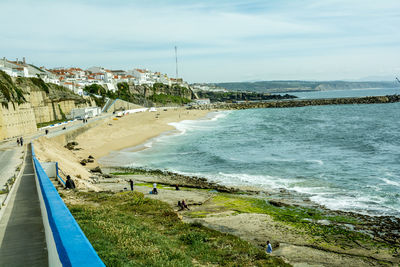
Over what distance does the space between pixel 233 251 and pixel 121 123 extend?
6052cm

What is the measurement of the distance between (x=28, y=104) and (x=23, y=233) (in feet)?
131

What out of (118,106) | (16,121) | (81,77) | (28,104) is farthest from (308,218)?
(81,77)

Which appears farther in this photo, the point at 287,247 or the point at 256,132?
the point at 256,132

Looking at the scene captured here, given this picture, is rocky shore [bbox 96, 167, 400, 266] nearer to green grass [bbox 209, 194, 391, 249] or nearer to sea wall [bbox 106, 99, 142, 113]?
green grass [bbox 209, 194, 391, 249]

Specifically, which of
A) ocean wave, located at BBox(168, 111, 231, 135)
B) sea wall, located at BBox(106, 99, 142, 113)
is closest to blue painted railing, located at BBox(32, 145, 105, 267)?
ocean wave, located at BBox(168, 111, 231, 135)

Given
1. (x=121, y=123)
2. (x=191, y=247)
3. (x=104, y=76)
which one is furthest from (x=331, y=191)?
(x=104, y=76)

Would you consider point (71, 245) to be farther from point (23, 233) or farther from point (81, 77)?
point (81, 77)

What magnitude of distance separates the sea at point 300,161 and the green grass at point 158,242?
33.7 ft

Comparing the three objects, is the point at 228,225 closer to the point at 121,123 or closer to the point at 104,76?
the point at 121,123

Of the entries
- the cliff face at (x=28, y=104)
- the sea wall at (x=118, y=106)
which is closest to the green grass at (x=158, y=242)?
the cliff face at (x=28, y=104)

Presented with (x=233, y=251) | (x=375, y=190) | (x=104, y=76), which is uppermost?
(x=104, y=76)

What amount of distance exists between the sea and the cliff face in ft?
37.3

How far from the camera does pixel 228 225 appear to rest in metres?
16.0

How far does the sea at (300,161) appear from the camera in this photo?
22250 millimetres
